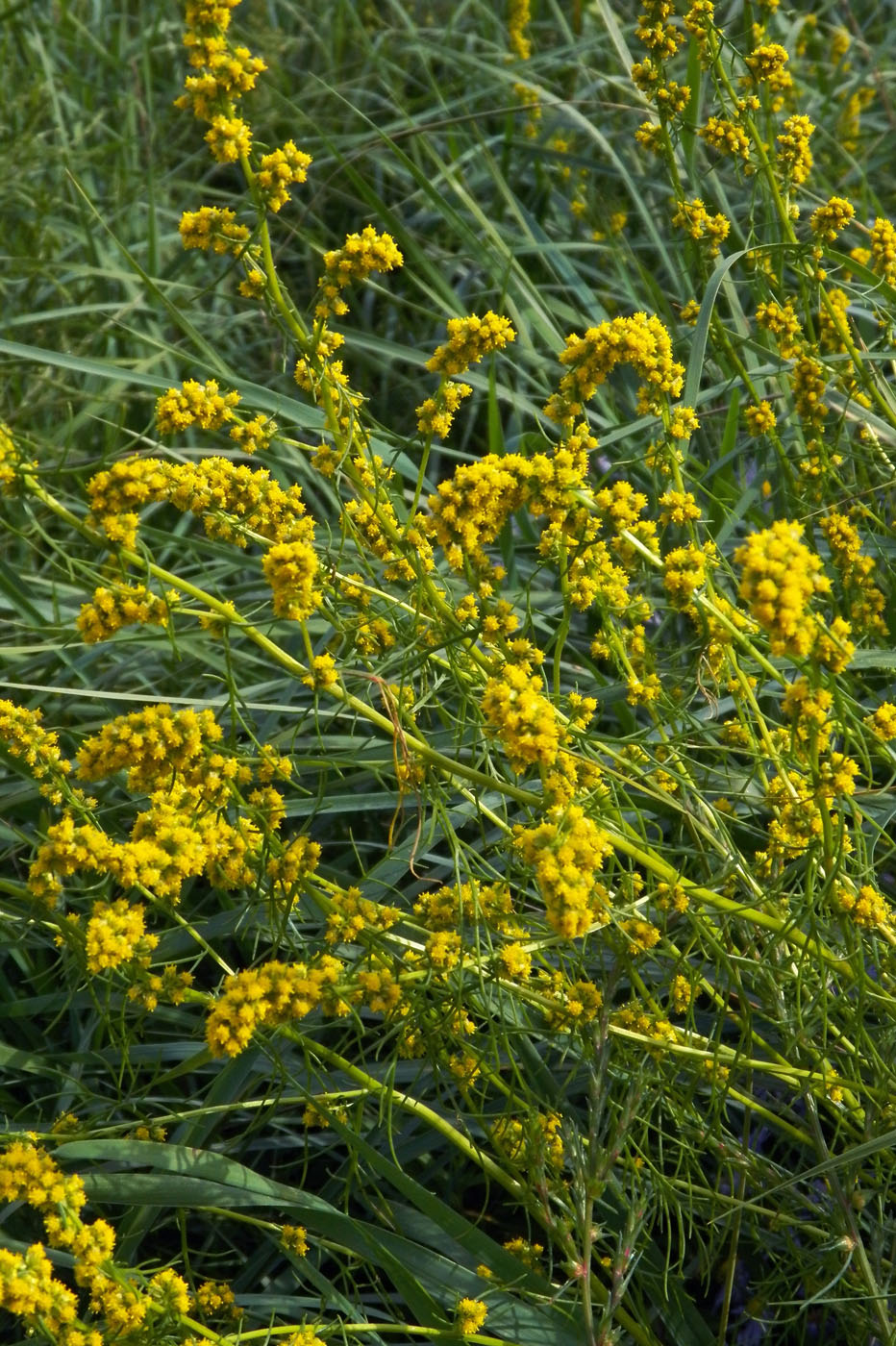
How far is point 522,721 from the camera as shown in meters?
1.50

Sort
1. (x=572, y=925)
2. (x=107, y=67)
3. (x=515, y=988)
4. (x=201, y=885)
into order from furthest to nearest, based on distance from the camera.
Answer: (x=107, y=67) < (x=201, y=885) < (x=515, y=988) < (x=572, y=925)

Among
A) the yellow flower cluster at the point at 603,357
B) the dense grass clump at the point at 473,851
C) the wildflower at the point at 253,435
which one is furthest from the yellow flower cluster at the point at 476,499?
the wildflower at the point at 253,435

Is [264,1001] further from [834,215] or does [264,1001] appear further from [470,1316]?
[834,215]

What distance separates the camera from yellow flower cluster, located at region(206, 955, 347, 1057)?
150cm

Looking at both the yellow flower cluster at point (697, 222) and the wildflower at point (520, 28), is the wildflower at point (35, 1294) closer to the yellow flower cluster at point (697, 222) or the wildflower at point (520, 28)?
the yellow flower cluster at point (697, 222)

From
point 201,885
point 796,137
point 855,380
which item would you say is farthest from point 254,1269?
point 796,137

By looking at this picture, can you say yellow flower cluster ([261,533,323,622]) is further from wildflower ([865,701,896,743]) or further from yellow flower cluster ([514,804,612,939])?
wildflower ([865,701,896,743])

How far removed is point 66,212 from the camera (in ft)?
16.0

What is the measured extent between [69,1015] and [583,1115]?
1007mm

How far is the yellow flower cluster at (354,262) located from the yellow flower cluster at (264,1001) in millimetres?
847

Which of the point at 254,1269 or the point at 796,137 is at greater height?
the point at 796,137

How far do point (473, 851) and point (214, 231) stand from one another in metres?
0.90

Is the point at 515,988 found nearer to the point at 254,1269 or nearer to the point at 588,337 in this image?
the point at 588,337

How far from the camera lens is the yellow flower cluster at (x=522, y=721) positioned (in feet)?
4.91
